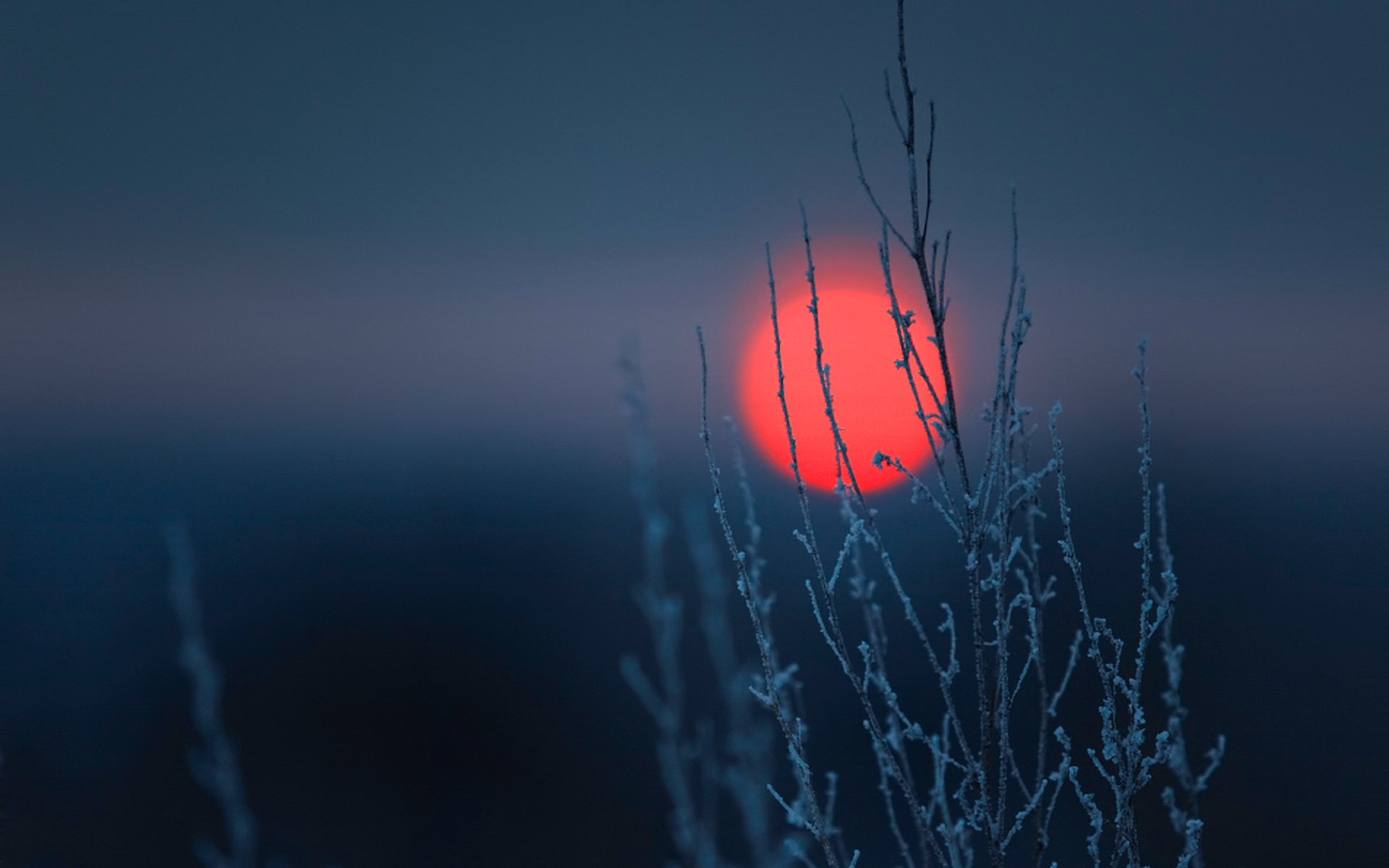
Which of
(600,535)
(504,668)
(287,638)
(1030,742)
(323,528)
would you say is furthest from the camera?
(323,528)

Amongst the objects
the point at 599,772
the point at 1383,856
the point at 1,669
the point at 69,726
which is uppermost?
the point at 1,669

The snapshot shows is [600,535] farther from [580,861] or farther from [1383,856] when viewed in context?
[1383,856]

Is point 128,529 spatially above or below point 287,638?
above

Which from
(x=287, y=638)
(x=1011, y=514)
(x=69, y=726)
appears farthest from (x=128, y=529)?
(x=1011, y=514)

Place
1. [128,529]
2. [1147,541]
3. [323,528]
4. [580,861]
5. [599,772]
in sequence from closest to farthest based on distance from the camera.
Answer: [1147,541] < [580,861] < [599,772] < [128,529] < [323,528]

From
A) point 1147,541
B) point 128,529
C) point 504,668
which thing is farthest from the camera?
point 128,529

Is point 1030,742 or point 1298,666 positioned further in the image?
point 1298,666

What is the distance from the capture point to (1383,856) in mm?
37531

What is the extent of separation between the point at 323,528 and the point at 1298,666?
9868cm

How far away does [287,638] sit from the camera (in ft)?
231

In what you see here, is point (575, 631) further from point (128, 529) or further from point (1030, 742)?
point (128, 529)

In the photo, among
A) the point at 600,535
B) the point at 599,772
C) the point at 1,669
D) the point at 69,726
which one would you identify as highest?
the point at 600,535

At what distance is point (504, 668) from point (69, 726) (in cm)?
2896

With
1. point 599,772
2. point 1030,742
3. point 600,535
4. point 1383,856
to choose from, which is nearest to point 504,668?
point 599,772
